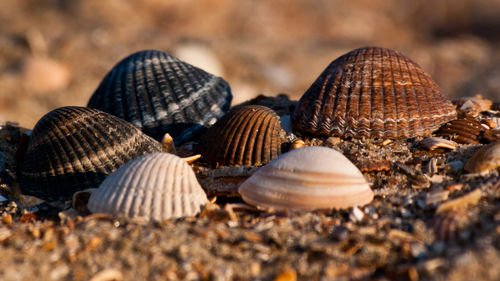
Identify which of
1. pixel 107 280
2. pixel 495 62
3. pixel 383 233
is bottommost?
pixel 107 280

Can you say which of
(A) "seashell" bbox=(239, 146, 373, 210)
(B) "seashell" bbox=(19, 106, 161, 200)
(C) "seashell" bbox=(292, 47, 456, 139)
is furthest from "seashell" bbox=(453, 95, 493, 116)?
(B) "seashell" bbox=(19, 106, 161, 200)

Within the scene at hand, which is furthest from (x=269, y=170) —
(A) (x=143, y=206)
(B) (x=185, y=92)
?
(B) (x=185, y=92)

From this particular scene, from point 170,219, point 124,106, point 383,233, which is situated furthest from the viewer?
point 124,106

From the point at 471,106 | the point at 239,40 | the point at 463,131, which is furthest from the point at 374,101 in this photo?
the point at 239,40

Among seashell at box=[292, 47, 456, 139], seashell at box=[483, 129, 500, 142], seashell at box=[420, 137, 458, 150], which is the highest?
seashell at box=[292, 47, 456, 139]

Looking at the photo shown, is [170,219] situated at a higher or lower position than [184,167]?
lower

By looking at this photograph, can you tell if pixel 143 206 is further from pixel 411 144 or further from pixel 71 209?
pixel 411 144

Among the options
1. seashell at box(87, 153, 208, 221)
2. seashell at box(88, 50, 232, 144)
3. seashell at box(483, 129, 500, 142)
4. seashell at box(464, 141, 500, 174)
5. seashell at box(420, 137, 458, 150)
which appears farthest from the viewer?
seashell at box(88, 50, 232, 144)

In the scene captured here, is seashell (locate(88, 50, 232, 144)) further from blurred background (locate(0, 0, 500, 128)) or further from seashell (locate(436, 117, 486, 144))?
blurred background (locate(0, 0, 500, 128))
